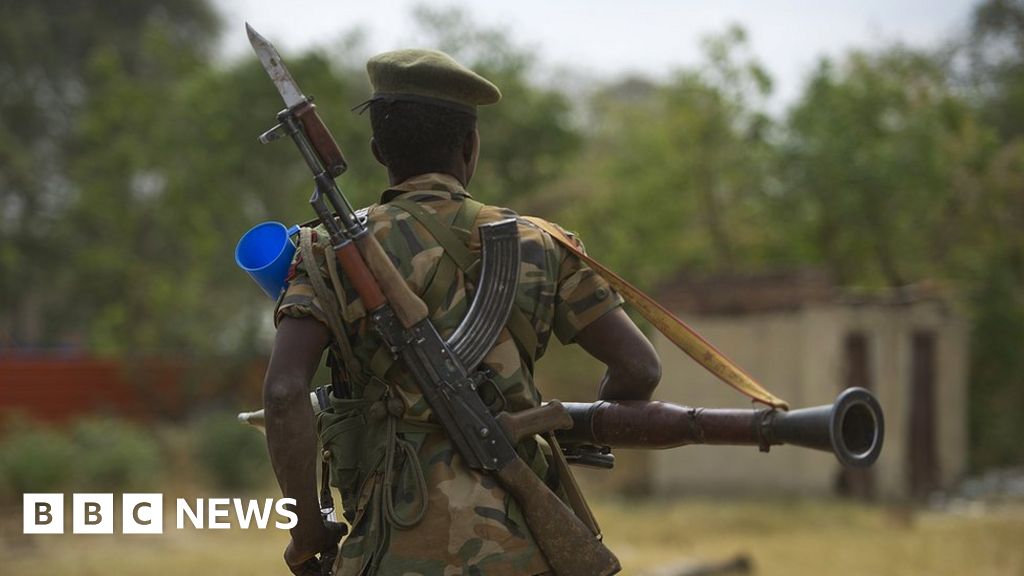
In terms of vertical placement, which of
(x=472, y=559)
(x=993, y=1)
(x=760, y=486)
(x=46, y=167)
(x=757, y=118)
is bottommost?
(x=472, y=559)

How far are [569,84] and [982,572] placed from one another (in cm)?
3226

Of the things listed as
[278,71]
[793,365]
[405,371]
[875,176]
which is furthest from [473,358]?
[875,176]

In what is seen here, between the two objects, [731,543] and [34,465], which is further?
[34,465]

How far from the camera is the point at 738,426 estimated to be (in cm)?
293

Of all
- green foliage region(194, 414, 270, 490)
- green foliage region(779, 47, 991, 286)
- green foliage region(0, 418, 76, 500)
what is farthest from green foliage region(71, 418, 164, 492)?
green foliage region(779, 47, 991, 286)

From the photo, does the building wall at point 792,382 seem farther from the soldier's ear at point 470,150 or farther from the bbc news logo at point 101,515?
the soldier's ear at point 470,150

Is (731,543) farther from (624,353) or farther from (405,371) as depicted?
(405,371)

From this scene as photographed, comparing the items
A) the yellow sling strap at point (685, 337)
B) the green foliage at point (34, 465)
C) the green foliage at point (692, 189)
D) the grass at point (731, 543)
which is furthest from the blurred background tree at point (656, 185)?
the yellow sling strap at point (685, 337)

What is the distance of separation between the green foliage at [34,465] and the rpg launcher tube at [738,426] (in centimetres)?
1220

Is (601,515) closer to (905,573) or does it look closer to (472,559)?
(905,573)

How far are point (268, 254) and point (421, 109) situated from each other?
0.47 m

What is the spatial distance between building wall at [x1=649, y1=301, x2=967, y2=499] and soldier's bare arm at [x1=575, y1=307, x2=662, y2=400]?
10788 mm

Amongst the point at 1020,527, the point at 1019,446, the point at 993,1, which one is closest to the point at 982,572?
the point at 1020,527

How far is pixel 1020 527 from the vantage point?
11.6 metres
